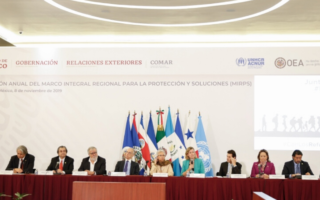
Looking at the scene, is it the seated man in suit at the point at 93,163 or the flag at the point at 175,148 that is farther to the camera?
the flag at the point at 175,148

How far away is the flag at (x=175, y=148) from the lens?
7340 mm

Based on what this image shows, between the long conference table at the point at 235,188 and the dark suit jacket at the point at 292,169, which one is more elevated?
the dark suit jacket at the point at 292,169

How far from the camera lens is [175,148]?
24.3 feet

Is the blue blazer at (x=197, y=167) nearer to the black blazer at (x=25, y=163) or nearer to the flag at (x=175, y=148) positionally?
the flag at (x=175, y=148)

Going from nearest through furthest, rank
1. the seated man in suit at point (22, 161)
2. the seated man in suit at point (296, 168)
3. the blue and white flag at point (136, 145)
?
the seated man in suit at point (296, 168) < the seated man in suit at point (22, 161) < the blue and white flag at point (136, 145)

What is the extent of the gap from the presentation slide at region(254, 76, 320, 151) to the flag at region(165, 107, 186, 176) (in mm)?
1445

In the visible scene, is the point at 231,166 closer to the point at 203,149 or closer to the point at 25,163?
the point at 203,149

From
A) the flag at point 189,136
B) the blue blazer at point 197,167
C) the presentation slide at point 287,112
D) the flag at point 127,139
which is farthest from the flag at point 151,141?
the presentation slide at point 287,112

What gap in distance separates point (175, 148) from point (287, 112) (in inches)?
88.6

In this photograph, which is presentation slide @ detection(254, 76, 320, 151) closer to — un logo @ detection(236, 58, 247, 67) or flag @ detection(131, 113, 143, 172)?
un logo @ detection(236, 58, 247, 67)

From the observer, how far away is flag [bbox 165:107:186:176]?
7.34 metres

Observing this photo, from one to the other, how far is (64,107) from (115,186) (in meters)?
5.11

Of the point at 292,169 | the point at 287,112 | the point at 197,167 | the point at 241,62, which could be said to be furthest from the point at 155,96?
the point at 292,169

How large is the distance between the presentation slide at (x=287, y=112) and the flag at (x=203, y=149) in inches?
38.1
